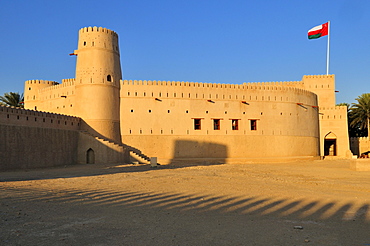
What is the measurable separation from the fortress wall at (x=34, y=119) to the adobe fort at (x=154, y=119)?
7cm

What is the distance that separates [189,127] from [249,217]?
22456 mm

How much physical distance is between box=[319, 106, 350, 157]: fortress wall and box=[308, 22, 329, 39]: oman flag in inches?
336

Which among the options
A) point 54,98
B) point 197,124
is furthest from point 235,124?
point 54,98

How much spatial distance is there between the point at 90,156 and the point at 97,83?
5.78m

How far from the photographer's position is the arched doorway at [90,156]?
2505 cm

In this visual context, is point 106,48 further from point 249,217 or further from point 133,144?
point 249,217

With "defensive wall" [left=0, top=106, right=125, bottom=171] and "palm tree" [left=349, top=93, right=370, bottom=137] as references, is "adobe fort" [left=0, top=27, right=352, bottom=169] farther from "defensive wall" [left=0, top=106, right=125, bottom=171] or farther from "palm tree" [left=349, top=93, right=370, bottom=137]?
"palm tree" [left=349, top=93, right=370, bottom=137]

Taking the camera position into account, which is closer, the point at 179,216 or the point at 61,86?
the point at 179,216

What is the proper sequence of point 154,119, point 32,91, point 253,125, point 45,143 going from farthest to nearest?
1. point 32,91
2. point 253,125
3. point 154,119
4. point 45,143

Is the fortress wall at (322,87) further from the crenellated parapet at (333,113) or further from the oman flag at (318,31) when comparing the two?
the oman flag at (318,31)

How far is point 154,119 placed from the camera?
29141 mm

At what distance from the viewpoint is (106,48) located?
90.3ft

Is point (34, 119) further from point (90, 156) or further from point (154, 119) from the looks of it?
point (154, 119)

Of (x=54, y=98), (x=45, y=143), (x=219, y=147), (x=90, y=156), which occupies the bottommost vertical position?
(x=90, y=156)
